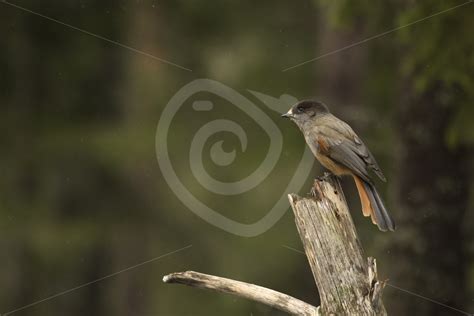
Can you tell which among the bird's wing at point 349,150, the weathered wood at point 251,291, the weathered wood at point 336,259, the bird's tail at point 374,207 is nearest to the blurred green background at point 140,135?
the bird's wing at point 349,150

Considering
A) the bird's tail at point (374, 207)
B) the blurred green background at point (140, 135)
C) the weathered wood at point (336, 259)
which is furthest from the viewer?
the blurred green background at point (140, 135)

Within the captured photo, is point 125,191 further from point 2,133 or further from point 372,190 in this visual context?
point 372,190

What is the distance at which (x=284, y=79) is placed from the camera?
13477mm

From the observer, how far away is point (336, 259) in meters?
4.79

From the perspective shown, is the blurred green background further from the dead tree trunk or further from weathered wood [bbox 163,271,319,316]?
weathered wood [bbox 163,271,319,316]

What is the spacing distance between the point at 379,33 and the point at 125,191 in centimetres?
773

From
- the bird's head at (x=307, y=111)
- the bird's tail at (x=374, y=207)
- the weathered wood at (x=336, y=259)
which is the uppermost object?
the bird's head at (x=307, y=111)

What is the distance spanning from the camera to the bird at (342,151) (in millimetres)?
5832

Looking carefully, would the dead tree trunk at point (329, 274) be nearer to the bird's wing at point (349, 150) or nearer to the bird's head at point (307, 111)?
the bird's wing at point (349, 150)

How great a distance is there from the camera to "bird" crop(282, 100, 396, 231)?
583 cm

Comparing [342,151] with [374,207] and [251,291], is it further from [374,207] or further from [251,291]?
[251,291]

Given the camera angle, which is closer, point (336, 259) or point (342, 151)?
point (336, 259)

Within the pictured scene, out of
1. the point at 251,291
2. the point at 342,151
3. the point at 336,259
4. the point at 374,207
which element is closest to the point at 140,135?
the point at 342,151

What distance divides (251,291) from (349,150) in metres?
1.78
